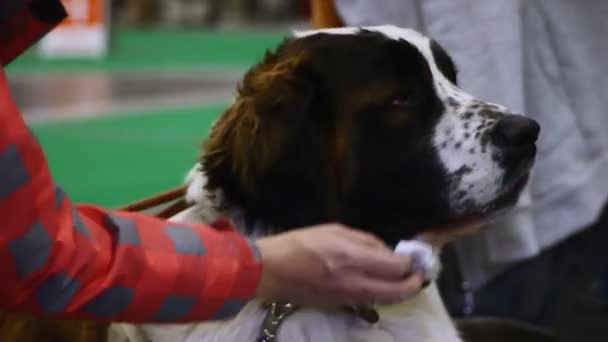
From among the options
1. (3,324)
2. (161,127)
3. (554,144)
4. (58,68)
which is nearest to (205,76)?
(58,68)

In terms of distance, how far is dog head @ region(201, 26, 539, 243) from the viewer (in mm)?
1539

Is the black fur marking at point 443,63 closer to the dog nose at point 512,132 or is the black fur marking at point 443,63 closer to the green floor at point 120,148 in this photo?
the dog nose at point 512,132

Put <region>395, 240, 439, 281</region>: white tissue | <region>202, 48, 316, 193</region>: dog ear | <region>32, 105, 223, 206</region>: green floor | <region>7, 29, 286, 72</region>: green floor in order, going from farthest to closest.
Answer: <region>7, 29, 286, 72</region>: green floor < <region>32, 105, 223, 206</region>: green floor < <region>202, 48, 316, 193</region>: dog ear < <region>395, 240, 439, 281</region>: white tissue

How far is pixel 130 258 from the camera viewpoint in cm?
104

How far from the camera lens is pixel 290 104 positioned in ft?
5.01

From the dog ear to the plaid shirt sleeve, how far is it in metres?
0.37

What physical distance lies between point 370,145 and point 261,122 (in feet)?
0.60

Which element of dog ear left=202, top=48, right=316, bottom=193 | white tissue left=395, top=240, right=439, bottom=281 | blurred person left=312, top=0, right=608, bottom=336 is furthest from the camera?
blurred person left=312, top=0, right=608, bottom=336

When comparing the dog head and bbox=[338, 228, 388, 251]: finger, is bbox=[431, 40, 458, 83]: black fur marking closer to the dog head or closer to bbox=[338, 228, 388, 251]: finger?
the dog head

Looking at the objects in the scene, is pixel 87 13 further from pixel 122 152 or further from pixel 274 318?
pixel 274 318

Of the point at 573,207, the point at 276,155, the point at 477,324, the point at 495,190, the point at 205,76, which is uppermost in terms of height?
the point at 276,155

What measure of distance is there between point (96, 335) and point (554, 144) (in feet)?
3.84

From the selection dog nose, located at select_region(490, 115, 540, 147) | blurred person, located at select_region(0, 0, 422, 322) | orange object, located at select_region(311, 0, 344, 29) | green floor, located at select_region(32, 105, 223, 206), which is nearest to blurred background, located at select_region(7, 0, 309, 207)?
green floor, located at select_region(32, 105, 223, 206)

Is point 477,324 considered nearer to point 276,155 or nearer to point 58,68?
point 276,155
